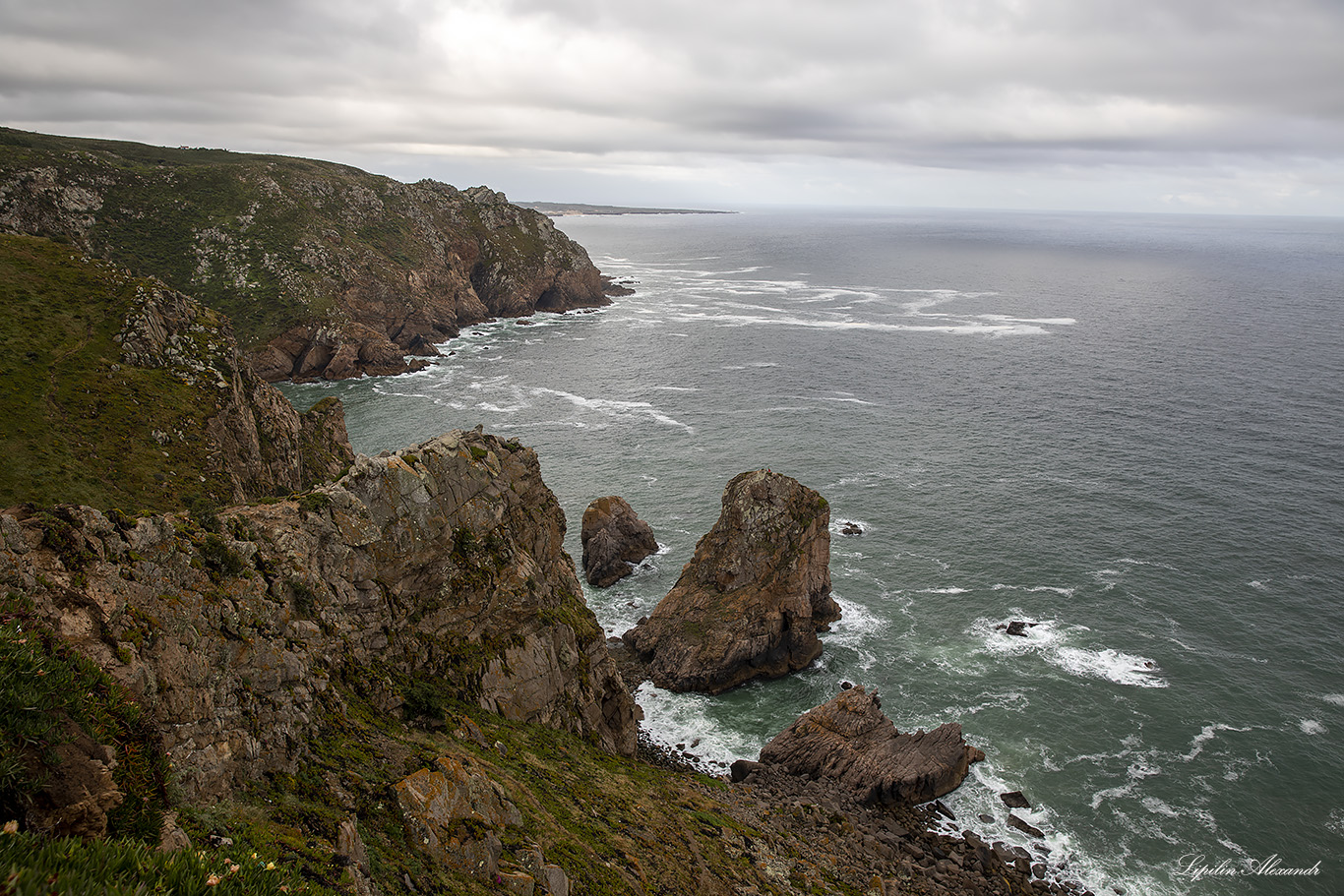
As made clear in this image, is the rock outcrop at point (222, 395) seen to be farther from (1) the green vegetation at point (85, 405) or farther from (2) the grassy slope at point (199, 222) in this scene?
(2) the grassy slope at point (199, 222)

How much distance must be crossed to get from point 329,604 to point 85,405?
3420cm

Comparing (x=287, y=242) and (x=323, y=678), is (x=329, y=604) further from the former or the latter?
(x=287, y=242)

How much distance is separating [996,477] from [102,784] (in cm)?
8776

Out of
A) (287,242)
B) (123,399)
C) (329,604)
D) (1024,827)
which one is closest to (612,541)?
(123,399)

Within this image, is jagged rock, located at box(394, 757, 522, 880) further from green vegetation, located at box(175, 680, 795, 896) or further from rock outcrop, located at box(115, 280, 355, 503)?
rock outcrop, located at box(115, 280, 355, 503)

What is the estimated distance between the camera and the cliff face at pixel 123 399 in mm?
43562

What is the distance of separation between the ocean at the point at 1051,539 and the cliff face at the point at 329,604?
17.3 metres

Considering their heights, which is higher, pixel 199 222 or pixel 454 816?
pixel 199 222

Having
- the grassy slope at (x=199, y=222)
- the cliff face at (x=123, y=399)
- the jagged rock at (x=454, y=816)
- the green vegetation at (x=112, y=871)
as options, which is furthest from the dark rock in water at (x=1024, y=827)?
the grassy slope at (x=199, y=222)

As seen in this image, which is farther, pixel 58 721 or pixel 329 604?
pixel 329 604

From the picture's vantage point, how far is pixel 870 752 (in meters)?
45.1

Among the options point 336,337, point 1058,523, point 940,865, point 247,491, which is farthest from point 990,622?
point 336,337

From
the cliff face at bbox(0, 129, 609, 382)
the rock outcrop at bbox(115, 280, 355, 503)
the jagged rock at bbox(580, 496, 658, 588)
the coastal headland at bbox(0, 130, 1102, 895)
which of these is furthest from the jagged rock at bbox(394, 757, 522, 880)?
the cliff face at bbox(0, 129, 609, 382)

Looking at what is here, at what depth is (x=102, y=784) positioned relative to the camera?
36.4 ft
